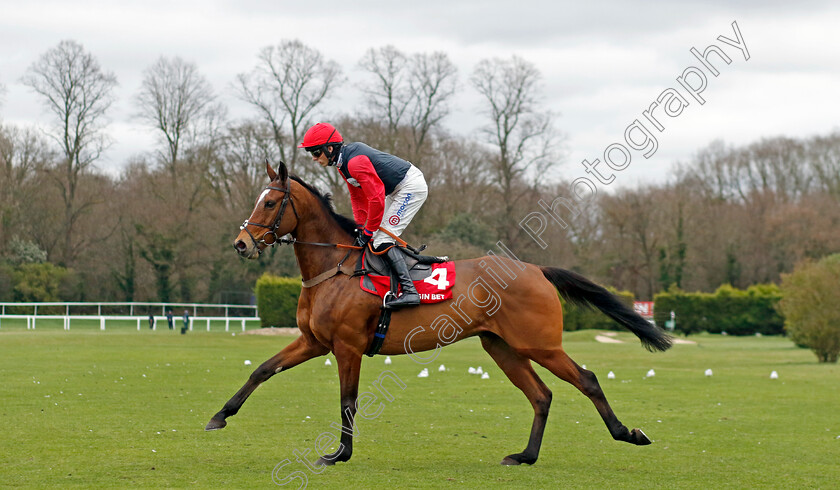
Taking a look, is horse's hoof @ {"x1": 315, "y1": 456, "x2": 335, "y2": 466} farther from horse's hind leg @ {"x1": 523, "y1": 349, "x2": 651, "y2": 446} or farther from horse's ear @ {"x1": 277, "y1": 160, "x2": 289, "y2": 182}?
horse's ear @ {"x1": 277, "y1": 160, "x2": 289, "y2": 182}

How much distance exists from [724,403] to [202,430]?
31.1 ft

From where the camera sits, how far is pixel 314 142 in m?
8.71

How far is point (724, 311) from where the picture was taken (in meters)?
53.1

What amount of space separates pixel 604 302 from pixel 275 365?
12.2 ft

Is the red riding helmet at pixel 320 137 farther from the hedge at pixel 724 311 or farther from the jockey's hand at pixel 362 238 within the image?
the hedge at pixel 724 311

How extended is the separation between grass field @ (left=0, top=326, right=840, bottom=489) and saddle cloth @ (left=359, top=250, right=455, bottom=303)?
1.73 metres

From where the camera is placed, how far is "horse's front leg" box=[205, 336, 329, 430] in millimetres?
8391

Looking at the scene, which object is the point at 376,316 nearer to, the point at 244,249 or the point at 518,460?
the point at 244,249

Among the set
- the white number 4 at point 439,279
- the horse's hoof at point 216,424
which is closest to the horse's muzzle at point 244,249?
the horse's hoof at point 216,424

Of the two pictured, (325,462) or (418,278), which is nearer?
(325,462)

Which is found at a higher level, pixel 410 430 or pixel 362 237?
pixel 362 237

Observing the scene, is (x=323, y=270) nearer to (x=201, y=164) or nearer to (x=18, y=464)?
(x=18, y=464)

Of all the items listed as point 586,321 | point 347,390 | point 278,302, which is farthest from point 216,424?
point 586,321

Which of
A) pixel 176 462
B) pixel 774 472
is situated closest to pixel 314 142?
pixel 176 462
